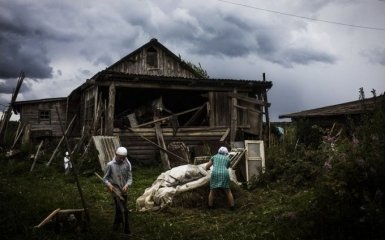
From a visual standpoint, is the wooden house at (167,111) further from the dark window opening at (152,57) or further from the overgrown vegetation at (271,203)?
the dark window opening at (152,57)

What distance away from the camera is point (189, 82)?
59.1 feet

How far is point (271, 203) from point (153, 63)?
18.2 meters

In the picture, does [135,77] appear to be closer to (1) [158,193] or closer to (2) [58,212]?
(1) [158,193]

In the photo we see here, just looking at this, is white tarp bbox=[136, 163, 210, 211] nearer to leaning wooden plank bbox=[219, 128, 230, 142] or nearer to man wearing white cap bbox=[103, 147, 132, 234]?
man wearing white cap bbox=[103, 147, 132, 234]

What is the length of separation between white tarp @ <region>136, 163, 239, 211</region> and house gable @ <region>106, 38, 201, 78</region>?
16.1 metres

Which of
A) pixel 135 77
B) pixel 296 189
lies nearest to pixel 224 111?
pixel 135 77

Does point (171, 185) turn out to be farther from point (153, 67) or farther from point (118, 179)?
point (153, 67)

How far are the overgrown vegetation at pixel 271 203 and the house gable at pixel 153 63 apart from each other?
12788 mm

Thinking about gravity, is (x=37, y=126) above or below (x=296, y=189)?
above

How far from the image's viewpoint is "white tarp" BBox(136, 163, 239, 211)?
10.1 meters

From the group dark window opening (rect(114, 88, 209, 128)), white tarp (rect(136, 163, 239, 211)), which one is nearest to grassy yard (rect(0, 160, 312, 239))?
white tarp (rect(136, 163, 239, 211))

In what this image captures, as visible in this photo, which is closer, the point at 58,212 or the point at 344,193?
the point at 344,193

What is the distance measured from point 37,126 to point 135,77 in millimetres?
10739

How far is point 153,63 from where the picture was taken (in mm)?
26547
